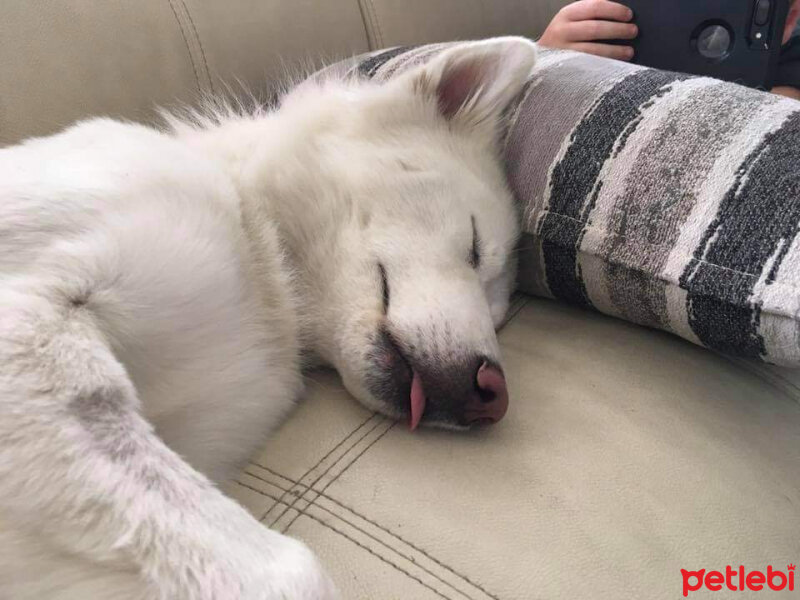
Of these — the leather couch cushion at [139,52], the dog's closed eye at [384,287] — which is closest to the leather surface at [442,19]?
the leather couch cushion at [139,52]

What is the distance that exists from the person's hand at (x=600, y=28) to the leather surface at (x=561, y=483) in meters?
0.82

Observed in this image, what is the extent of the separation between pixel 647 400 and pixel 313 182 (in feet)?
2.18

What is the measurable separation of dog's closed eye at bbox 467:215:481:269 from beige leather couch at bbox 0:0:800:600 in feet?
0.47

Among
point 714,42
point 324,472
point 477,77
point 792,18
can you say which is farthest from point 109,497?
point 792,18

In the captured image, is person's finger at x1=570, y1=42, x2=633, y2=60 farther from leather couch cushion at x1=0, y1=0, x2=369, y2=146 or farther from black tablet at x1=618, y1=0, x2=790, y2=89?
leather couch cushion at x1=0, y1=0, x2=369, y2=146

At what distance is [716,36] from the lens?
1.48 meters

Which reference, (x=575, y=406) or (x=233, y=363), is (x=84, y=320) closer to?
(x=233, y=363)

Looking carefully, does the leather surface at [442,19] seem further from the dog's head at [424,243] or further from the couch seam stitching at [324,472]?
the couch seam stitching at [324,472]

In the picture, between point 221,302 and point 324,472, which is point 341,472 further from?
point 221,302

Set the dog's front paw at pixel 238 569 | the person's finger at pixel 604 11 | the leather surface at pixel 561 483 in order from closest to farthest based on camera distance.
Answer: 1. the dog's front paw at pixel 238 569
2. the leather surface at pixel 561 483
3. the person's finger at pixel 604 11

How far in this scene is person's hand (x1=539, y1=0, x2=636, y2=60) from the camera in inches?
63.2

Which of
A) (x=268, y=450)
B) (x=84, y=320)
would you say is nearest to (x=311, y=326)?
(x=268, y=450)

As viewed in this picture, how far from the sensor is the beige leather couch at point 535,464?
0.80m

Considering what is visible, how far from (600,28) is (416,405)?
110 cm
